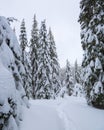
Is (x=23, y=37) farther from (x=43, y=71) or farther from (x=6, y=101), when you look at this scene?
(x=6, y=101)

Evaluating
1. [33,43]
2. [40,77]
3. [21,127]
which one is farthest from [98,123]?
[33,43]

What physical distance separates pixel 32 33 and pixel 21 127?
3423 centimetres

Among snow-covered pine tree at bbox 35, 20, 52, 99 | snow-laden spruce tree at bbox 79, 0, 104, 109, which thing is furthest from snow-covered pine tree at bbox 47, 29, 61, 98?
snow-laden spruce tree at bbox 79, 0, 104, 109

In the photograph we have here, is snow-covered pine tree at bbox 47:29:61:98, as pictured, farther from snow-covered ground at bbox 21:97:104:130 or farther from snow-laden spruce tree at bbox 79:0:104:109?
snow-covered ground at bbox 21:97:104:130

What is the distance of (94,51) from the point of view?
1481cm

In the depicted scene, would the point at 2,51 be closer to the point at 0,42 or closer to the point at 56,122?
the point at 0,42

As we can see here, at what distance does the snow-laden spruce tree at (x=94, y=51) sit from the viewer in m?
14.4

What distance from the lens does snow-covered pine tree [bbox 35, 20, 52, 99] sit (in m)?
33.6

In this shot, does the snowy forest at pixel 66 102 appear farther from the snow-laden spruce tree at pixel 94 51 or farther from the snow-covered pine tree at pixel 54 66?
the snow-covered pine tree at pixel 54 66

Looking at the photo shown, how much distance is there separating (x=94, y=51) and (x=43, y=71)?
2021 centimetres

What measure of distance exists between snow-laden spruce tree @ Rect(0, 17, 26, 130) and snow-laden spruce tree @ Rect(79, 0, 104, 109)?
19.2 feet

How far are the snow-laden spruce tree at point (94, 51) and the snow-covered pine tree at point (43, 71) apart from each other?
18116mm

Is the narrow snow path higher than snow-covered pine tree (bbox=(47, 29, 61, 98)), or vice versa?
snow-covered pine tree (bbox=(47, 29, 61, 98))

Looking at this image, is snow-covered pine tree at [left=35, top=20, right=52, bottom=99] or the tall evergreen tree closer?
snow-covered pine tree at [left=35, top=20, right=52, bottom=99]
